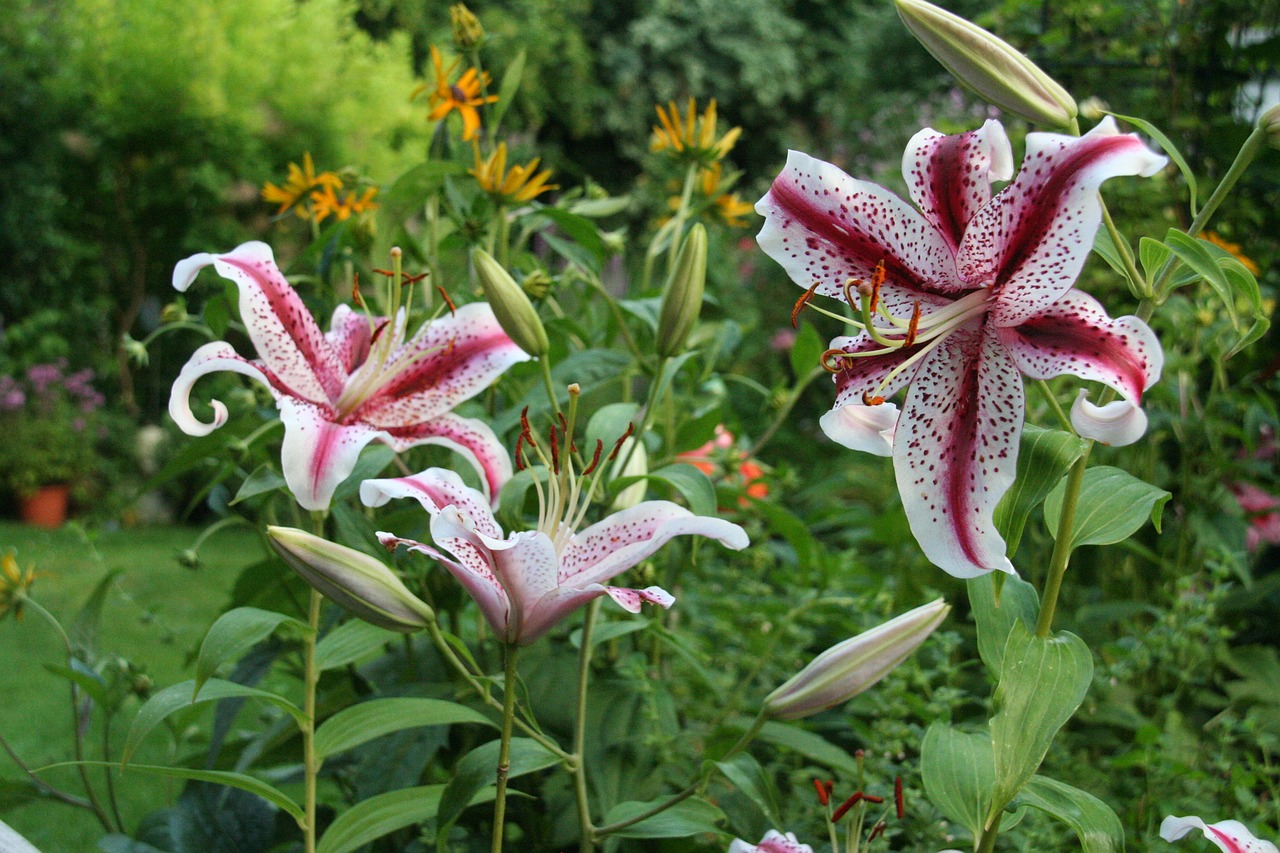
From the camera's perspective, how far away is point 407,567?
35.0 inches

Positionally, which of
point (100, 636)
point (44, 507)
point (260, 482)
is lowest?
point (44, 507)

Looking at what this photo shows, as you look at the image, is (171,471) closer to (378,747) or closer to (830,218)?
(378,747)

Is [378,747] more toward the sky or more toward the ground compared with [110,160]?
more toward the sky

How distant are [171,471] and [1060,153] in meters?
0.69

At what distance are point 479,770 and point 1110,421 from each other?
381 mm

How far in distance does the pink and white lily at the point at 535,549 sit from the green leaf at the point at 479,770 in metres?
0.09

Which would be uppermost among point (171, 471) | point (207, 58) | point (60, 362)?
point (171, 471)

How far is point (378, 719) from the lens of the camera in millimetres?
712

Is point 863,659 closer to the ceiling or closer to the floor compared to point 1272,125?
closer to the floor

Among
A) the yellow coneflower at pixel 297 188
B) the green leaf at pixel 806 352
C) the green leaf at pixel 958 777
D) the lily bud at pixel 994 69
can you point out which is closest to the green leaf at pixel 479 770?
the green leaf at pixel 958 777

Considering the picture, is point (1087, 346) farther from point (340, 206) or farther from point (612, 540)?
point (340, 206)

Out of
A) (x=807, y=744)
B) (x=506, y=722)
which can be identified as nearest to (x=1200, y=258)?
(x=506, y=722)

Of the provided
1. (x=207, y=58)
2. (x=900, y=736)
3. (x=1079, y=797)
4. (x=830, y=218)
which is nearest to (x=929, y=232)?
(x=830, y=218)

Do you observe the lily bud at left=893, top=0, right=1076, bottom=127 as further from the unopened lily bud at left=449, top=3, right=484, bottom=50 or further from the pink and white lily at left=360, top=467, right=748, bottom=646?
the unopened lily bud at left=449, top=3, right=484, bottom=50
